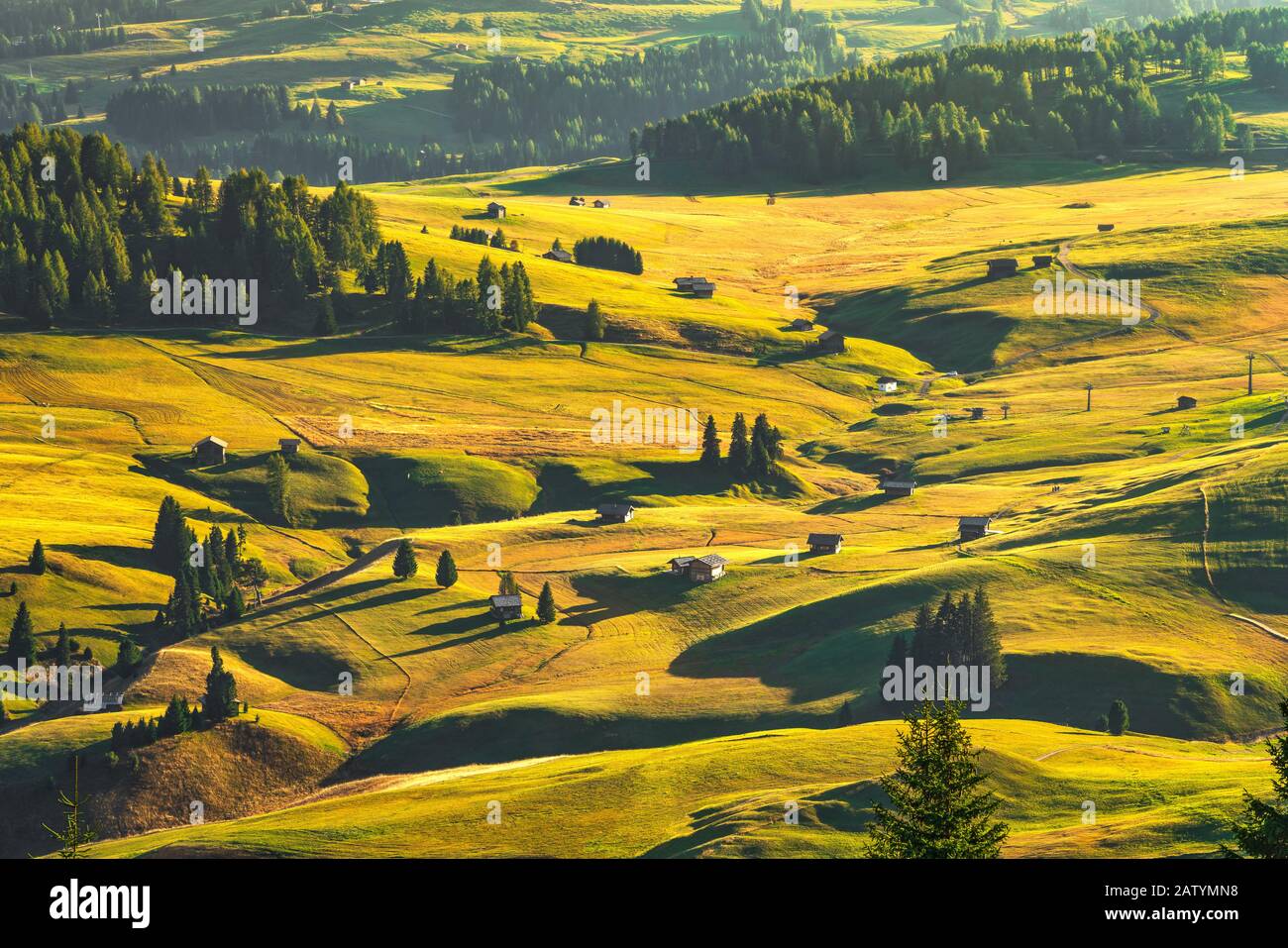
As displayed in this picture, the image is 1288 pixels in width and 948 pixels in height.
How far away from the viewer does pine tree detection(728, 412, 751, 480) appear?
166375 mm

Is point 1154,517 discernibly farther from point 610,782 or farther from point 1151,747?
point 610,782

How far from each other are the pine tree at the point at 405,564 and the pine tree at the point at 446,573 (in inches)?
78.7

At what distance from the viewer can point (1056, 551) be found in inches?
4715

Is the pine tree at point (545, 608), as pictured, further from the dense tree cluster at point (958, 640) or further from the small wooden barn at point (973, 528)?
the small wooden barn at point (973, 528)

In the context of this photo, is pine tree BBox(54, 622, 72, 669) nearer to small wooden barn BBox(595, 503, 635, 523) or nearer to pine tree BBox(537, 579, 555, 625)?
pine tree BBox(537, 579, 555, 625)

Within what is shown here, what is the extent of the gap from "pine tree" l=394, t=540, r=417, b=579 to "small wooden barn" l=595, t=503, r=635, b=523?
24.2 metres

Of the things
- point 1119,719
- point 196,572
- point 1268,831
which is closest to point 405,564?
point 196,572

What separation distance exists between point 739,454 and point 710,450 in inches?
127

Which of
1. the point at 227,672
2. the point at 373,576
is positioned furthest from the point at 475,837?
the point at 373,576
